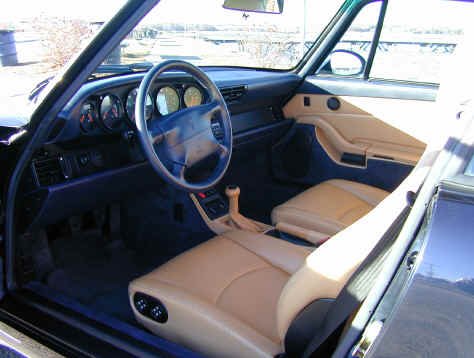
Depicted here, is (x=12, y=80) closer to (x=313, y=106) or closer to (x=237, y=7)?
(x=237, y=7)

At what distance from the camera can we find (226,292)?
150 cm

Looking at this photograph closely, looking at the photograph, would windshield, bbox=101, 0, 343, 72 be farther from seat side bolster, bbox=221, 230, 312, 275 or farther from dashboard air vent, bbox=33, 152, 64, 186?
seat side bolster, bbox=221, 230, 312, 275

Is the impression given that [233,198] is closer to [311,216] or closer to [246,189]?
[311,216]

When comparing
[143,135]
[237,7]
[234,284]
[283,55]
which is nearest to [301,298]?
[234,284]

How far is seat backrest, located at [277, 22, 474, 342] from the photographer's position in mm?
979

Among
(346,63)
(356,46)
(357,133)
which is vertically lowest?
(357,133)

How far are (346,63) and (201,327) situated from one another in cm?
210

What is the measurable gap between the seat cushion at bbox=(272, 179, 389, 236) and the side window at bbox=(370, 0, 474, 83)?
2.59 feet

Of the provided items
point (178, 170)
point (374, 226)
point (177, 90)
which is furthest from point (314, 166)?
point (374, 226)

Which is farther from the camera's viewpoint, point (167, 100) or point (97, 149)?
point (167, 100)

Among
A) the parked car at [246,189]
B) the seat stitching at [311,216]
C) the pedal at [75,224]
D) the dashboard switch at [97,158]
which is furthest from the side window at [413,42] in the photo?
the pedal at [75,224]

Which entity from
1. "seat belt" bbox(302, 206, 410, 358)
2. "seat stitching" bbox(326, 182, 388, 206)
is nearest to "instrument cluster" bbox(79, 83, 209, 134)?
"seat stitching" bbox(326, 182, 388, 206)

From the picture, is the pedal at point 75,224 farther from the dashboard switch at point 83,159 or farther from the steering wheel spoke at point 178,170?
the steering wheel spoke at point 178,170

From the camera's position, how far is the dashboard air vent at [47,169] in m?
1.67
